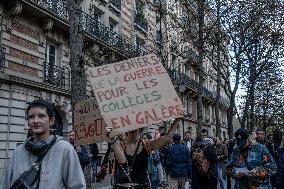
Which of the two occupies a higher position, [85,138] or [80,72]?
[80,72]

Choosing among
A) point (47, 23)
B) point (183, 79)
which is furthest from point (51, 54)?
point (183, 79)

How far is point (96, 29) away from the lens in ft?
74.3

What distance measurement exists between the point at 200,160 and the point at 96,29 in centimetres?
1498

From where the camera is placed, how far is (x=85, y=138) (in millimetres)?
6395

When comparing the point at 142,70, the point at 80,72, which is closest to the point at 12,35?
the point at 80,72

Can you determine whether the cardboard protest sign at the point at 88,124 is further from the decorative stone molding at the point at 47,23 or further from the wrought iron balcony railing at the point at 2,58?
the decorative stone molding at the point at 47,23

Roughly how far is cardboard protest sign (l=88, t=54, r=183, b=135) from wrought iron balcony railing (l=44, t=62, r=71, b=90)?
13.4m

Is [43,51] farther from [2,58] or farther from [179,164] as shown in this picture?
[179,164]

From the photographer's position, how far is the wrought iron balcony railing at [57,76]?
61.0ft

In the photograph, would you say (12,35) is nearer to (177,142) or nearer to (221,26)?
(177,142)

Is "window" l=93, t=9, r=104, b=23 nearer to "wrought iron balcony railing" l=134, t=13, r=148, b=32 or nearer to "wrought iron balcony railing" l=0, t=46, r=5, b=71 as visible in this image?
"wrought iron balcony railing" l=134, t=13, r=148, b=32

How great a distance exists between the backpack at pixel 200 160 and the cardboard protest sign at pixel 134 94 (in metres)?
3.64

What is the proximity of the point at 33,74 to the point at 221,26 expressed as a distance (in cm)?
944

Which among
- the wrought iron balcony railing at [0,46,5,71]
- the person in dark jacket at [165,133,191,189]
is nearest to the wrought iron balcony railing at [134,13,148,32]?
the wrought iron balcony railing at [0,46,5,71]
